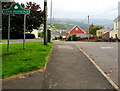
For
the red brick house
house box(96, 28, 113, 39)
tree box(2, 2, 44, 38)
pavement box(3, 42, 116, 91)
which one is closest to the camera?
pavement box(3, 42, 116, 91)

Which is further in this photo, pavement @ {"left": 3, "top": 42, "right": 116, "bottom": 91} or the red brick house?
the red brick house

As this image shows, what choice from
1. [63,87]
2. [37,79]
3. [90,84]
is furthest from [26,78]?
[90,84]

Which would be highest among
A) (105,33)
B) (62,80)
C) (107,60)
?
(105,33)

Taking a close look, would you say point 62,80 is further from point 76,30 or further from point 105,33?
point 76,30

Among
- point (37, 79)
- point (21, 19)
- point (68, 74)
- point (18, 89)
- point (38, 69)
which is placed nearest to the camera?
point (18, 89)

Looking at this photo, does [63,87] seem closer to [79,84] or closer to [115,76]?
[79,84]

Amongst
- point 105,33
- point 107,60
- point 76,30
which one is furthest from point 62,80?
point 76,30

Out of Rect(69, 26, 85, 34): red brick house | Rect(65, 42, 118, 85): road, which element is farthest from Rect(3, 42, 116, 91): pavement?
Rect(69, 26, 85, 34): red brick house

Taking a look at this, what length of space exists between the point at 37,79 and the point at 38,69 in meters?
1.09

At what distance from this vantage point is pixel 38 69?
6.56m

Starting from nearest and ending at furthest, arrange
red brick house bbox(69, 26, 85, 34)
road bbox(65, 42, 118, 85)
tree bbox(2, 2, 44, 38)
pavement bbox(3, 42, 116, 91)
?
pavement bbox(3, 42, 116, 91)
road bbox(65, 42, 118, 85)
tree bbox(2, 2, 44, 38)
red brick house bbox(69, 26, 85, 34)

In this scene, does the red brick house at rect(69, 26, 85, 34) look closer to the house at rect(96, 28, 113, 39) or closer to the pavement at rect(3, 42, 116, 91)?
the house at rect(96, 28, 113, 39)

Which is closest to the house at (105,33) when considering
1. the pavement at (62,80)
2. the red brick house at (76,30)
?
the red brick house at (76,30)

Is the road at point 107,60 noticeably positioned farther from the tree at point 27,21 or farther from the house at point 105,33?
the house at point 105,33
